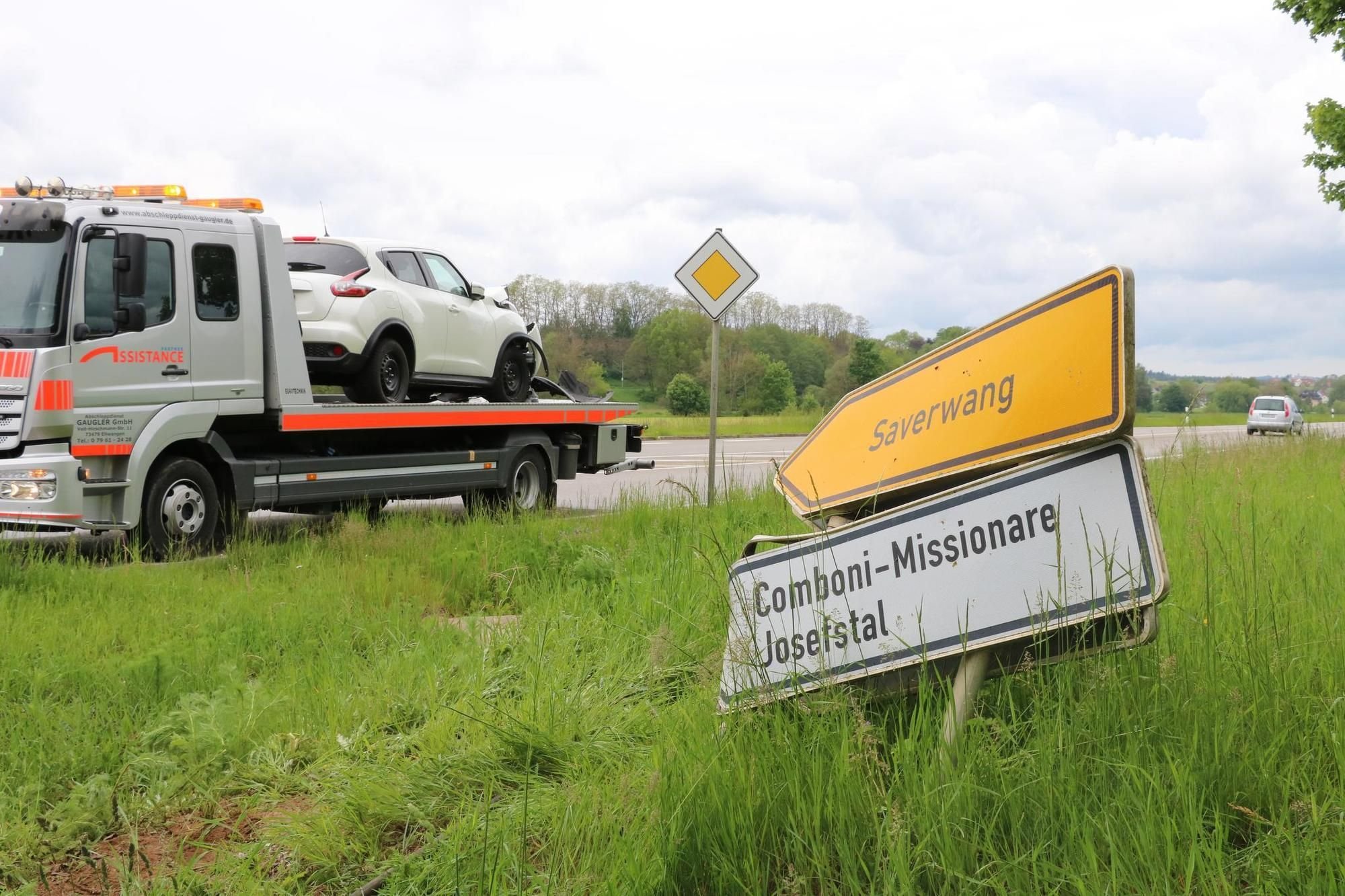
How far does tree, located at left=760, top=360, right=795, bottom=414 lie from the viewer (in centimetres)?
5759

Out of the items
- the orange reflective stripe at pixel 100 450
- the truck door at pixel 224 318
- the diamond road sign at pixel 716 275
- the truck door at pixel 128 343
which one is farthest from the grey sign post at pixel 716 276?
the orange reflective stripe at pixel 100 450

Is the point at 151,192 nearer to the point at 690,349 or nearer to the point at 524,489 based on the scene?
the point at 524,489

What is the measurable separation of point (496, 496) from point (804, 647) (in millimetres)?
10660

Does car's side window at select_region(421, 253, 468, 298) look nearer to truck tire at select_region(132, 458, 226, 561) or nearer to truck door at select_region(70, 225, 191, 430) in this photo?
truck door at select_region(70, 225, 191, 430)

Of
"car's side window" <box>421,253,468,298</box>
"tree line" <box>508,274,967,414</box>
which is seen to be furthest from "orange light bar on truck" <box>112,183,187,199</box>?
"tree line" <box>508,274,967,414</box>

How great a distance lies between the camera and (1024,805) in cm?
243

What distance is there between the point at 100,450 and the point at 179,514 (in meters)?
0.91

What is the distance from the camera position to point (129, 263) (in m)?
8.52

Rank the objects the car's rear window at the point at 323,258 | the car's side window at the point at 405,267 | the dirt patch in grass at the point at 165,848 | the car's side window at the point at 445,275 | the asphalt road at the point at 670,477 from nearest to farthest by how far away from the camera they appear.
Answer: the dirt patch in grass at the point at 165,848
the asphalt road at the point at 670,477
the car's rear window at the point at 323,258
the car's side window at the point at 405,267
the car's side window at the point at 445,275

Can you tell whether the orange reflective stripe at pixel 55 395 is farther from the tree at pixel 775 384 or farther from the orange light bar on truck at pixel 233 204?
the tree at pixel 775 384

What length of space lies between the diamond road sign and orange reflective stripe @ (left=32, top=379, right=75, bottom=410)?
626cm

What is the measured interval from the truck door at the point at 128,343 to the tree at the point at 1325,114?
1702cm

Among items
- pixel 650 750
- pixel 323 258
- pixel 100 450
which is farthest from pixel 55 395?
pixel 650 750

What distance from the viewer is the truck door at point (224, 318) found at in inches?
368
